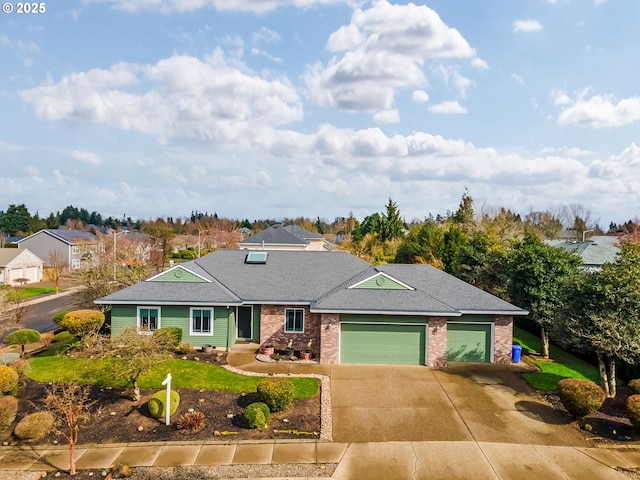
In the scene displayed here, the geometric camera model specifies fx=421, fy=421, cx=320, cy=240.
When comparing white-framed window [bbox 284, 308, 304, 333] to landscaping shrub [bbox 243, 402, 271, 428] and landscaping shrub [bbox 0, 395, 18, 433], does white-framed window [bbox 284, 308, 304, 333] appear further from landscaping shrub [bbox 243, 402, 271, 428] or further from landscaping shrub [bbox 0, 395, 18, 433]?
landscaping shrub [bbox 0, 395, 18, 433]

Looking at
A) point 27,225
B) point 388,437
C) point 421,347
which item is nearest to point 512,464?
point 388,437

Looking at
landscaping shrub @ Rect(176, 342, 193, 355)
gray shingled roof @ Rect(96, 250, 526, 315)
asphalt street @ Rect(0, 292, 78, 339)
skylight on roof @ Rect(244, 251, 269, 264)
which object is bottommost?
asphalt street @ Rect(0, 292, 78, 339)

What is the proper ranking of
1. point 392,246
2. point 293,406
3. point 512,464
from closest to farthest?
1. point 512,464
2. point 293,406
3. point 392,246

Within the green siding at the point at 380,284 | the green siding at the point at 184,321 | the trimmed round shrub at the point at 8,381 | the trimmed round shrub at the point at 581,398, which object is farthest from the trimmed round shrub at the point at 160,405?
the trimmed round shrub at the point at 581,398

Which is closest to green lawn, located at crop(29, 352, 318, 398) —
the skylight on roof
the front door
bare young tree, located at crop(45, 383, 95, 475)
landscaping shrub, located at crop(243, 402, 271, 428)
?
bare young tree, located at crop(45, 383, 95, 475)

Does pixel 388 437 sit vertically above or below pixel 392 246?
below

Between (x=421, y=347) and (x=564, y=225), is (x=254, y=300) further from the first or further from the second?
(x=564, y=225)

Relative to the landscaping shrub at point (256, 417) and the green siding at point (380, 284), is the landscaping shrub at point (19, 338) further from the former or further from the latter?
the green siding at point (380, 284)

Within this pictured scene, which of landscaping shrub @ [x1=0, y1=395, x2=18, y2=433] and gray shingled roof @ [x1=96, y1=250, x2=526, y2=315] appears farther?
gray shingled roof @ [x1=96, y1=250, x2=526, y2=315]
